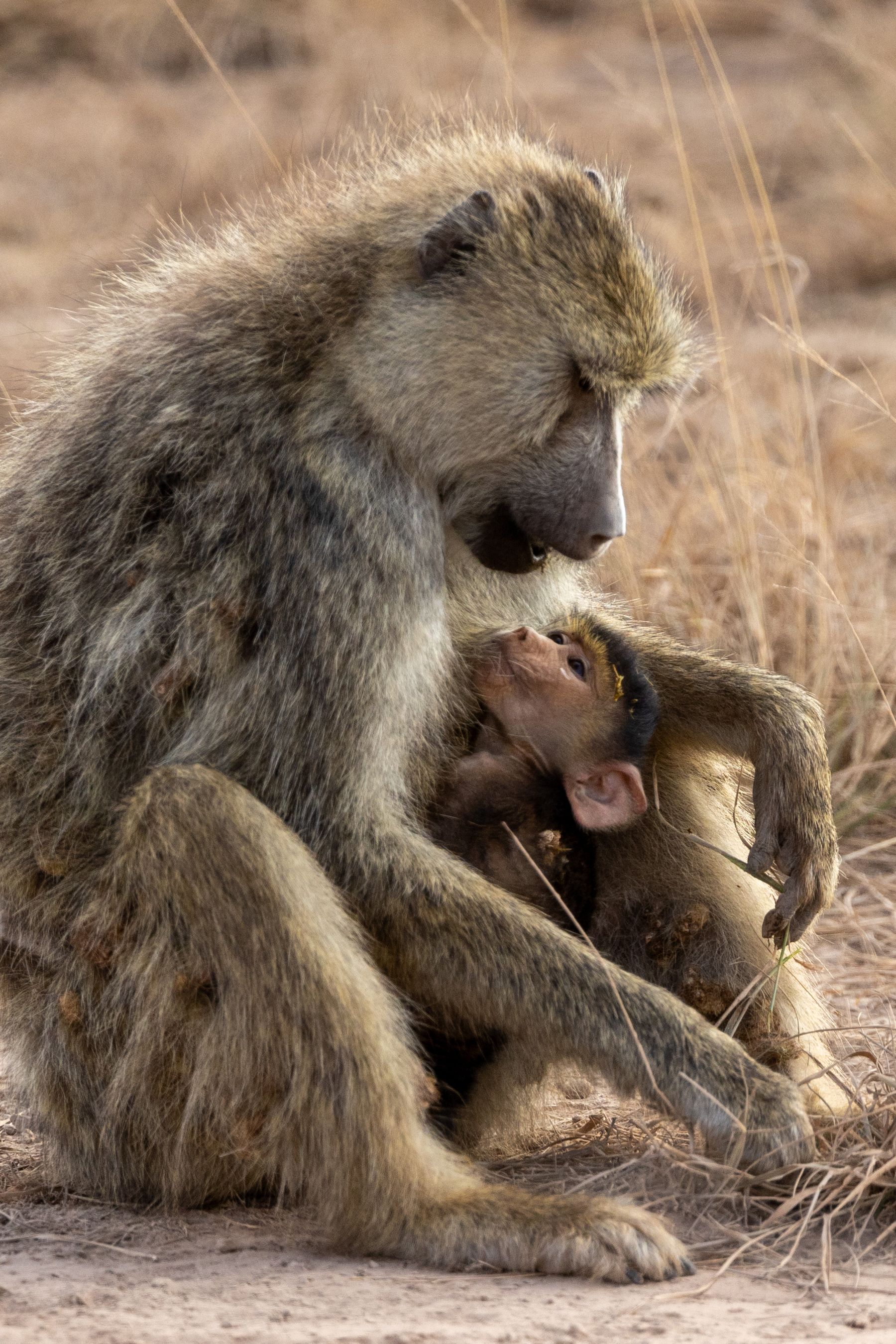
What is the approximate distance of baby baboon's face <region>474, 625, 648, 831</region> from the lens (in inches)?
114

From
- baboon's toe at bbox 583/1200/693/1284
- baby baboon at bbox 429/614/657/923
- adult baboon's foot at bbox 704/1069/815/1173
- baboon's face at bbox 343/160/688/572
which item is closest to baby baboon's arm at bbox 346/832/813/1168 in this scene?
adult baboon's foot at bbox 704/1069/815/1173

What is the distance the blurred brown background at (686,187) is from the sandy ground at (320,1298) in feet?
5.21

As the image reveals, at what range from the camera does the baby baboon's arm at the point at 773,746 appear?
2.86 metres

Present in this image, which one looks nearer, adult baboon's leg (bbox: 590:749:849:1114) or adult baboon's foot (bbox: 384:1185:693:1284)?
adult baboon's foot (bbox: 384:1185:693:1284)

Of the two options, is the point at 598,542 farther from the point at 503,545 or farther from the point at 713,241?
the point at 713,241

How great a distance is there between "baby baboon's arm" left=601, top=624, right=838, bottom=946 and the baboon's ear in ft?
2.90

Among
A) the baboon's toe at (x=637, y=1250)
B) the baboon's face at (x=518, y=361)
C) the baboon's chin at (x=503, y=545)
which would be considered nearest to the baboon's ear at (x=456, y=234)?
the baboon's face at (x=518, y=361)

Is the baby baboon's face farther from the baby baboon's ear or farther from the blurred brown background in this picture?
the blurred brown background

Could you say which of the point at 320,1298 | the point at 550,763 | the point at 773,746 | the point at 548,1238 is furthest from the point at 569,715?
the point at 320,1298

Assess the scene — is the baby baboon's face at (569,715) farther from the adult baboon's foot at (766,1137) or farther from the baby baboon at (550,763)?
the adult baboon's foot at (766,1137)

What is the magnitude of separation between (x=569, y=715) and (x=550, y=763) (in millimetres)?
92

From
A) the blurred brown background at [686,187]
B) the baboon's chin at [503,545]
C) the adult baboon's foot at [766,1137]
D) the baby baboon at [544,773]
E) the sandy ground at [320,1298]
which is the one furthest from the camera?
the blurred brown background at [686,187]

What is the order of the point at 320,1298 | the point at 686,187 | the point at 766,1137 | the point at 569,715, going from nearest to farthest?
1. the point at 320,1298
2. the point at 766,1137
3. the point at 569,715
4. the point at 686,187

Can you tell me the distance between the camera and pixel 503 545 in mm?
2715
